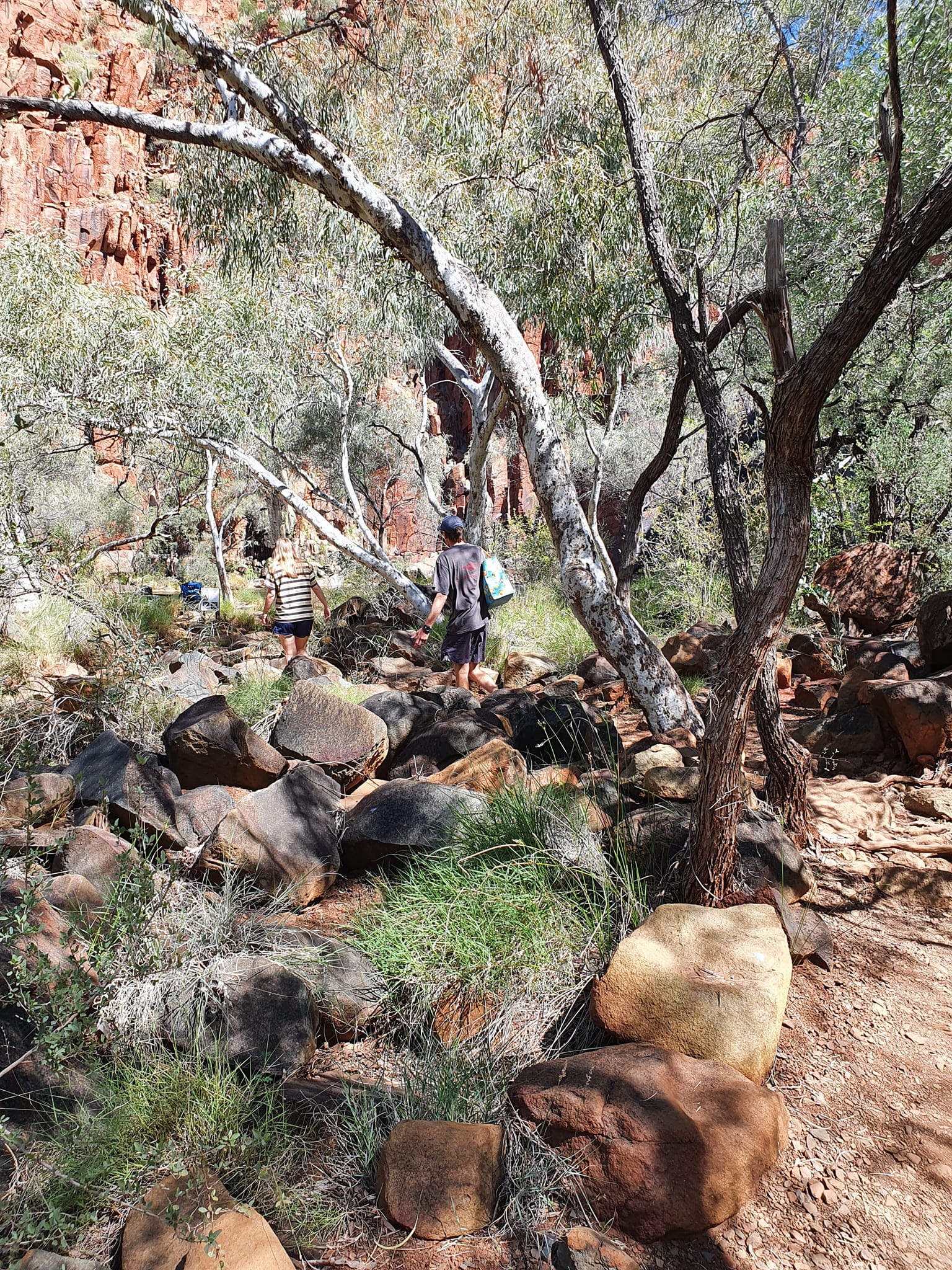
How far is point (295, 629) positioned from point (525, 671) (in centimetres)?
235

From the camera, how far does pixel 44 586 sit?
6.78 meters

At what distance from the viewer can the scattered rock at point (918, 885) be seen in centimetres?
347

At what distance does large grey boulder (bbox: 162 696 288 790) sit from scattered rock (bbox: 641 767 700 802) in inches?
87.6

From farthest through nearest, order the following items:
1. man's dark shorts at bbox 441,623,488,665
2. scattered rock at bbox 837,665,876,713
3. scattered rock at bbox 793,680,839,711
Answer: man's dark shorts at bbox 441,623,488,665
scattered rock at bbox 793,680,839,711
scattered rock at bbox 837,665,876,713

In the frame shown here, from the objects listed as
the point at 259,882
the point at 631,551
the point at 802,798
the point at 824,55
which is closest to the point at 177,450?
the point at 631,551

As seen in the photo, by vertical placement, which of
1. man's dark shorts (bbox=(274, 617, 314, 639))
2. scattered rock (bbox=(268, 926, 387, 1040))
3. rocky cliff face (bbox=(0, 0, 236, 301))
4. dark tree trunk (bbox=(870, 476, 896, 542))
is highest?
rocky cliff face (bbox=(0, 0, 236, 301))

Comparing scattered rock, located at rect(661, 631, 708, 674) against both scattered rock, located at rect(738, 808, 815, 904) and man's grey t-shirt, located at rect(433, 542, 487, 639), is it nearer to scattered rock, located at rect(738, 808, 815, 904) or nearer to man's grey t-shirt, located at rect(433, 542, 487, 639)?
man's grey t-shirt, located at rect(433, 542, 487, 639)

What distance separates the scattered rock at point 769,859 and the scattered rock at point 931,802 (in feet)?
3.76

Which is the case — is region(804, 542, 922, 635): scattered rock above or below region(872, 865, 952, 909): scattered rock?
above

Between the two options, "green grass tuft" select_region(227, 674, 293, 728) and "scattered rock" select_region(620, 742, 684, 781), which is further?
"green grass tuft" select_region(227, 674, 293, 728)

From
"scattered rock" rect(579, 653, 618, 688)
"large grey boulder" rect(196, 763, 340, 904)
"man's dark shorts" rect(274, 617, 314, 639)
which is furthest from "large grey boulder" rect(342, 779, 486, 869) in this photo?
"man's dark shorts" rect(274, 617, 314, 639)

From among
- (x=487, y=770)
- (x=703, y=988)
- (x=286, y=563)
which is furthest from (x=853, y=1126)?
(x=286, y=563)

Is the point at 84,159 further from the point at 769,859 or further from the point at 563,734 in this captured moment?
the point at 769,859

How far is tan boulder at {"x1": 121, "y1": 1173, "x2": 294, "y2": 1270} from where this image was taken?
1822 mm
